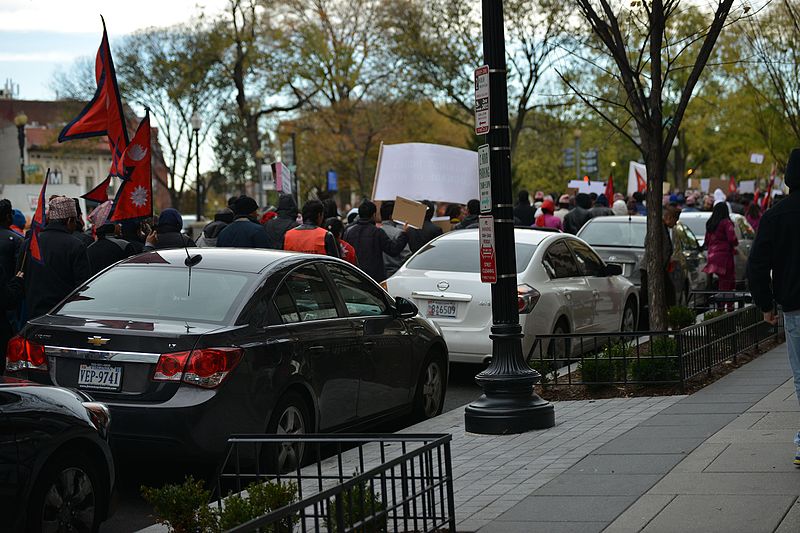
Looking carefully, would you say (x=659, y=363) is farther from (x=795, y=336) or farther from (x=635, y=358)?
(x=795, y=336)

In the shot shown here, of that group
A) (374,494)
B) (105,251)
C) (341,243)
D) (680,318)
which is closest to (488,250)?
(105,251)

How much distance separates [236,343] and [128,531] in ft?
4.62

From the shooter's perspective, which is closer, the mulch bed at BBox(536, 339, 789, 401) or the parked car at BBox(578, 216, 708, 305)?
the mulch bed at BBox(536, 339, 789, 401)

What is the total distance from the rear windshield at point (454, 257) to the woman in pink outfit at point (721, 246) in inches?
250

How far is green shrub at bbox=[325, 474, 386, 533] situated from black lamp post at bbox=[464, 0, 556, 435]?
170 inches

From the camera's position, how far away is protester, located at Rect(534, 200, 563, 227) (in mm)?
21406

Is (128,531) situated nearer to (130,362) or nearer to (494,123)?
(130,362)

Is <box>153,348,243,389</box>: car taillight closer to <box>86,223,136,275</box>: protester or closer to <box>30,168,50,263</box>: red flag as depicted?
<box>30,168,50,263</box>: red flag

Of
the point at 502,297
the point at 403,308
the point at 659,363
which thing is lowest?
the point at 659,363

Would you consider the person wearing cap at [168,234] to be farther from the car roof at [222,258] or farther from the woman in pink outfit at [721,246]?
the woman in pink outfit at [721,246]

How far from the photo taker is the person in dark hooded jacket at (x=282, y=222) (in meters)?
14.8

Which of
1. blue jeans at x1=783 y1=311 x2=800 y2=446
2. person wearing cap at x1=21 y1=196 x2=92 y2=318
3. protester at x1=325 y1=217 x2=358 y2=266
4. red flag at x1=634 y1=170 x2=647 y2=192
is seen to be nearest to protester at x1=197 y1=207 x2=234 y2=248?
protester at x1=325 y1=217 x2=358 y2=266

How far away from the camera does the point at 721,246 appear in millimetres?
19141

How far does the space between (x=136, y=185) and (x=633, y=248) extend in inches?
400
